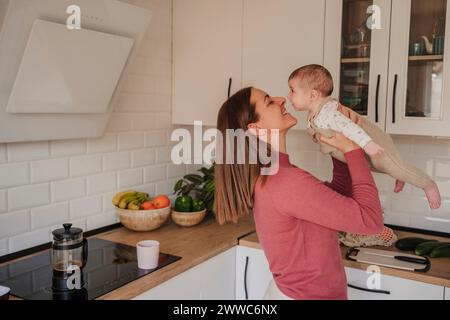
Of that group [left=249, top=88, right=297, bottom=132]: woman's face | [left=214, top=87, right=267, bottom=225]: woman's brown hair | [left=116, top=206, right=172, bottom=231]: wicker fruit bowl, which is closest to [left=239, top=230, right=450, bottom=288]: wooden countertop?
[left=214, top=87, right=267, bottom=225]: woman's brown hair

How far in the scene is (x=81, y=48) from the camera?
1.74 meters

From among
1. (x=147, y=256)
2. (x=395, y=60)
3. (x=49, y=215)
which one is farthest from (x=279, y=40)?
(x=49, y=215)

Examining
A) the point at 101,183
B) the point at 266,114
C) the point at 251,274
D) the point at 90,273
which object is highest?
the point at 266,114

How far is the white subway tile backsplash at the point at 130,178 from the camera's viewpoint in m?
2.34

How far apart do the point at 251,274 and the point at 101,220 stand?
0.73 m

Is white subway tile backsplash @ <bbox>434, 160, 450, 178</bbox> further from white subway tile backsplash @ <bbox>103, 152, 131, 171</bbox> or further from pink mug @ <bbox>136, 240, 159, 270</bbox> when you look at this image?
white subway tile backsplash @ <bbox>103, 152, 131, 171</bbox>

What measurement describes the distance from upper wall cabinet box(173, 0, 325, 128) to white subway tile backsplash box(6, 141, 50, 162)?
82cm

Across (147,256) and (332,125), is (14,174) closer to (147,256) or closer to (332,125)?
(147,256)

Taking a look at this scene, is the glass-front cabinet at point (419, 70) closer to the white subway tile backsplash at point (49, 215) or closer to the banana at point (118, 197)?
the banana at point (118, 197)

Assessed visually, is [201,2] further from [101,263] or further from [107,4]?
[101,263]

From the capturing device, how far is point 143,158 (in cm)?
247

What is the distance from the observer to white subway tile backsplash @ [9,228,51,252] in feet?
6.16

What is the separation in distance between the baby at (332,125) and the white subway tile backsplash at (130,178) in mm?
1037

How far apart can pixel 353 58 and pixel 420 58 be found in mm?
269
